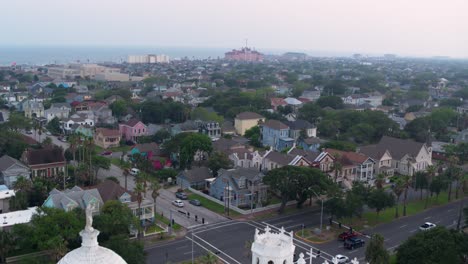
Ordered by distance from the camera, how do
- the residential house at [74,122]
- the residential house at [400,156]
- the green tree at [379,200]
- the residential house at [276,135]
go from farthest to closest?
the residential house at [74,122] < the residential house at [276,135] < the residential house at [400,156] < the green tree at [379,200]

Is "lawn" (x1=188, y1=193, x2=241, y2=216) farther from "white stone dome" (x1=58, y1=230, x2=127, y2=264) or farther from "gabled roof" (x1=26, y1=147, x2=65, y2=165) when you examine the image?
"white stone dome" (x1=58, y1=230, x2=127, y2=264)

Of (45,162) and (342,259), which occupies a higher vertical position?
(45,162)

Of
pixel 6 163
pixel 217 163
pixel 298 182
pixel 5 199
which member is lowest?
pixel 5 199

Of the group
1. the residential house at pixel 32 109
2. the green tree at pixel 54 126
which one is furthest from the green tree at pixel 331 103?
the residential house at pixel 32 109

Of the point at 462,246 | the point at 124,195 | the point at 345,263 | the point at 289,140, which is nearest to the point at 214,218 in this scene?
the point at 124,195

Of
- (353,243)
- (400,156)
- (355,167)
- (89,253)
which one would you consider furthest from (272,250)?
(400,156)

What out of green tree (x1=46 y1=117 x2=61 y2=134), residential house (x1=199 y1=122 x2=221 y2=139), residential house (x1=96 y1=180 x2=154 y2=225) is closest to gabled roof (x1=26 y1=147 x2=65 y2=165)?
residential house (x1=96 y1=180 x2=154 y2=225)

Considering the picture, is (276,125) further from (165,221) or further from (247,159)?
(165,221)

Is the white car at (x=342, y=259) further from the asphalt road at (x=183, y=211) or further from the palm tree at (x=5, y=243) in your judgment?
the palm tree at (x=5, y=243)
